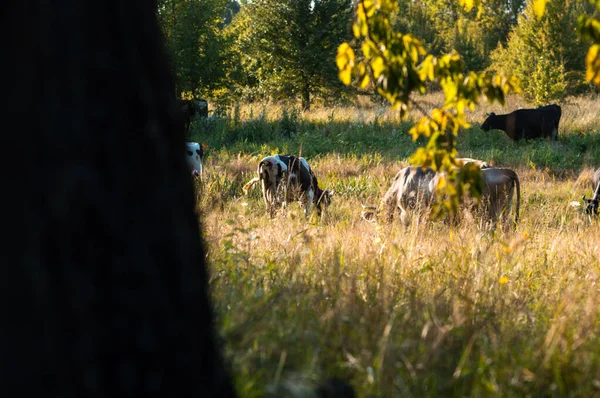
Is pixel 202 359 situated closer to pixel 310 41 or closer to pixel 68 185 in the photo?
pixel 68 185

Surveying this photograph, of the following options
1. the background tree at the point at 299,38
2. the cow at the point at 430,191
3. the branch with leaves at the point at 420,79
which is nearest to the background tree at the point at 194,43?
the background tree at the point at 299,38

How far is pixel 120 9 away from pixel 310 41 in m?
27.3

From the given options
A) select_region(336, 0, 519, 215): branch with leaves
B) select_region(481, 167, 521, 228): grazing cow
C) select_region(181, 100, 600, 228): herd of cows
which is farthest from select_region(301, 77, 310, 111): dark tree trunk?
select_region(336, 0, 519, 215): branch with leaves

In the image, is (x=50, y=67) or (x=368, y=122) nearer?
(x=50, y=67)

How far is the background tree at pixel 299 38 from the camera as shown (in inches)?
1144

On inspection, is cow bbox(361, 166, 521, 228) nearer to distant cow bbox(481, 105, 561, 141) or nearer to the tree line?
distant cow bbox(481, 105, 561, 141)

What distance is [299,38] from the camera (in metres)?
29.2

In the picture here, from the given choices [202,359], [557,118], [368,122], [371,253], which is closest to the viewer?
[202,359]

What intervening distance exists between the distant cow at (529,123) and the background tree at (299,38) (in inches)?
357

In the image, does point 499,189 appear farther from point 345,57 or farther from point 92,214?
point 92,214

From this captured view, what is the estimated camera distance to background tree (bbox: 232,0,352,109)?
29.0 metres

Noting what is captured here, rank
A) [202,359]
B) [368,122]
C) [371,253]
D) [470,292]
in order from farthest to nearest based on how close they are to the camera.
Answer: [368,122] < [371,253] < [470,292] < [202,359]

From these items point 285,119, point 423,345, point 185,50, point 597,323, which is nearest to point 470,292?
point 597,323

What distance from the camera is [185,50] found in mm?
23953
